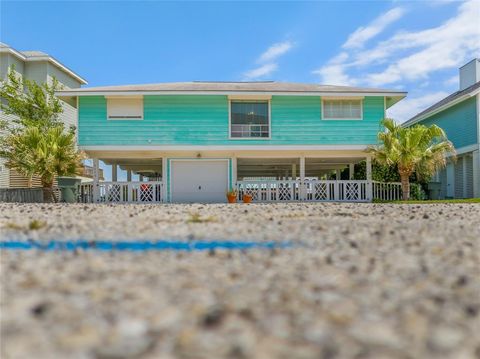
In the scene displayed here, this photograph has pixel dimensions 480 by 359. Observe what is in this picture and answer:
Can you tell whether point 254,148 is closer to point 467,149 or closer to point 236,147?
point 236,147

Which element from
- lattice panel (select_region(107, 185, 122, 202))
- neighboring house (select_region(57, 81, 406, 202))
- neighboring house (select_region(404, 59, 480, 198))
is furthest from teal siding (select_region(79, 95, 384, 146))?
neighboring house (select_region(404, 59, 480, 198))

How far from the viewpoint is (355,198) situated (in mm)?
15977

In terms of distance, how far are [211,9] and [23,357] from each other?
55.8 ft

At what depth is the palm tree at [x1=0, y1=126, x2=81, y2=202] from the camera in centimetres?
1323

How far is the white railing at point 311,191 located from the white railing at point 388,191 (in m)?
0.76

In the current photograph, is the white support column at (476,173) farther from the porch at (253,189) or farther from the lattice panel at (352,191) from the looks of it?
the lattice panel at (352,191)

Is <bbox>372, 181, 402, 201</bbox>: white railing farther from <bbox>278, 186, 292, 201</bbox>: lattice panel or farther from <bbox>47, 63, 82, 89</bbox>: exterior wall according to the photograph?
<bbox>47, 63, 82, 89</bbox>: exterior wall

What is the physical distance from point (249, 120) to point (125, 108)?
4.97 meters

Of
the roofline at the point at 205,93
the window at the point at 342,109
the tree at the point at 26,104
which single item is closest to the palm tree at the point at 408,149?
the window at the point at 342,109

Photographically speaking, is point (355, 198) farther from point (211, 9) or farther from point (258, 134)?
point (211, 9)

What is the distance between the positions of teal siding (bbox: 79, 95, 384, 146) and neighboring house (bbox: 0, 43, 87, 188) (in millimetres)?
8599

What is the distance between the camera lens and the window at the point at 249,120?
51.1ft

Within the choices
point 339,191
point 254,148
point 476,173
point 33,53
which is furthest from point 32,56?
Answer: point 476,173

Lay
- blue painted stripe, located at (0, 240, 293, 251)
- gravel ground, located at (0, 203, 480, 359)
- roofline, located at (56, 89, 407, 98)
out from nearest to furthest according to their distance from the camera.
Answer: gravel ground, located at (0, 203, 480, 359) → blue painted stripe, located at (0, 240, 293, 251) → roofline, located at (56, 89, 407, 98)
